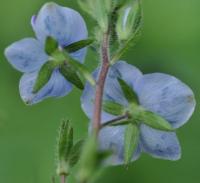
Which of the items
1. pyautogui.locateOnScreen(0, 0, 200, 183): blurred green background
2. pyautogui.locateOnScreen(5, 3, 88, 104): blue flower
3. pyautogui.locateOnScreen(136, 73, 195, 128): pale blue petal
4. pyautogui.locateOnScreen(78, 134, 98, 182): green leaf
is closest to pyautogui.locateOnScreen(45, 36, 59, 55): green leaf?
pyautogui.locateOnScreen(5, 3, 88, 104): blue flower

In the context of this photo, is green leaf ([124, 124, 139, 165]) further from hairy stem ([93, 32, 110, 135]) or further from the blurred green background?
the blurred green background

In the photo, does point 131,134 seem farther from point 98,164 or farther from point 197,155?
point 197,155

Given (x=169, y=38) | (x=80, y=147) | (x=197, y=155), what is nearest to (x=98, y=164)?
(x=80, y=147)

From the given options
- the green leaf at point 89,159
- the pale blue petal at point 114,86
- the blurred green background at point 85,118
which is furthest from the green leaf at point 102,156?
the blurred green background at point 85,118

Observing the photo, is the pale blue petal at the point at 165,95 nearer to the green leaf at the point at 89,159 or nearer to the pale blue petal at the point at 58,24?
the pale blue petal at the point at 58,24

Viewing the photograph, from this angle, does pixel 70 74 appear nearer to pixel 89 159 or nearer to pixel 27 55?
pixel 27 55
